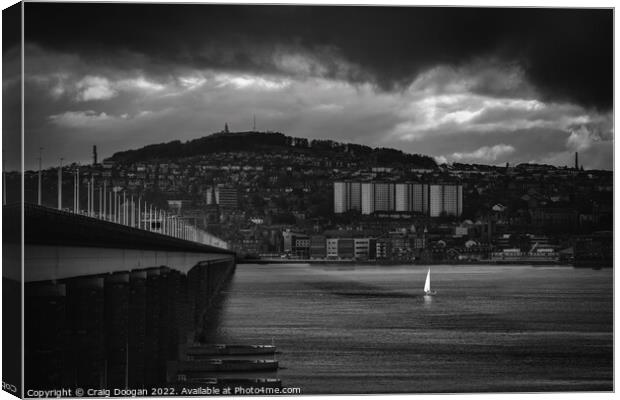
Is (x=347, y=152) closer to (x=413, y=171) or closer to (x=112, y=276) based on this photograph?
(x=413, y=171)

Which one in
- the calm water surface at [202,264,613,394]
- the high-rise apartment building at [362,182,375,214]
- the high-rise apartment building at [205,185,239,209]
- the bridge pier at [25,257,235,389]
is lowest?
the calm water surface at [202,264,613,394]

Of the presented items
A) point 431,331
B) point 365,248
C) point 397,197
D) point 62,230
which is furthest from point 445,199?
point 365,248

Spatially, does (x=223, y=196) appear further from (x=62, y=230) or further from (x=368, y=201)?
(x=62, y=230)

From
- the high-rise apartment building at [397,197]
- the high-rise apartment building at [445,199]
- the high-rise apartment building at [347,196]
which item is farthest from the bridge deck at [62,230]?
the high-rise apartment building at [445,199]

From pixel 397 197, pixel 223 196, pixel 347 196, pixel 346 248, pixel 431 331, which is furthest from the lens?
pixel 346 248

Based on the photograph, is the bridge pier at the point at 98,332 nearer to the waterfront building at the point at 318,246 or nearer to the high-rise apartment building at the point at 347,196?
the high-rise apartment building at the point at 347,196

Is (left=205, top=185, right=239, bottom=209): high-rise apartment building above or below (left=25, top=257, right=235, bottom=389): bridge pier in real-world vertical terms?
above

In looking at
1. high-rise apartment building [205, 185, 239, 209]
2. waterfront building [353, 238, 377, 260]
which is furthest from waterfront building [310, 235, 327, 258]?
high-rise apartment building [205, 185, 239, 209]

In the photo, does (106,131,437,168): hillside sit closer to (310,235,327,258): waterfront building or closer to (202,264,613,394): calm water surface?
(202,264,613,394): calm water surface
